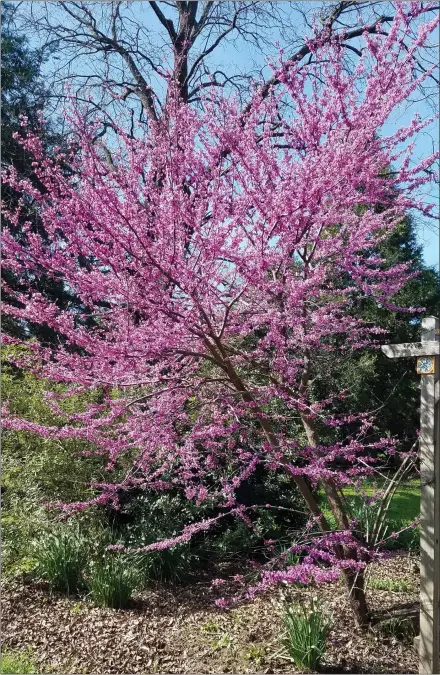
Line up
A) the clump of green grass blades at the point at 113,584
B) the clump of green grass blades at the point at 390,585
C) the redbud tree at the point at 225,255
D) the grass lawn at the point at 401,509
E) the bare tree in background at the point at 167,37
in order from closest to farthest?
the redbud tree at the point at 225,255, the clump of green grass blades at the point at 113,584, the clump of green grass blades at the point at 390,585, the grass lawn at the point at 401,509, the bare tree in background at the point at 167,37

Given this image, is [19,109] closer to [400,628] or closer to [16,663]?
[16,663]

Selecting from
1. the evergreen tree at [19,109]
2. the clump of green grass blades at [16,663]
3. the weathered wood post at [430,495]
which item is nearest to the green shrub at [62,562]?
the clump of green grass blades at [16,663]

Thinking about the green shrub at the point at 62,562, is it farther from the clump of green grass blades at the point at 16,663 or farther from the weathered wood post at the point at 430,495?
the weathered wood post at the point at 430,495

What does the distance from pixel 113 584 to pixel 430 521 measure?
187 centimetres

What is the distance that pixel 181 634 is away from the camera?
321 centimetres

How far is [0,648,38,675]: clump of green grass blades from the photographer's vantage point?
9.50 ft

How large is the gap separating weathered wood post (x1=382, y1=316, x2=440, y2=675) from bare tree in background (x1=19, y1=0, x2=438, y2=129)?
368cm

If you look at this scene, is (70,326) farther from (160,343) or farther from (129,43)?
(129,43)

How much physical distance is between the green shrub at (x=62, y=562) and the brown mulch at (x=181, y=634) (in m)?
0.10

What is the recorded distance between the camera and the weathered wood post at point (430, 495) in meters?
2.61

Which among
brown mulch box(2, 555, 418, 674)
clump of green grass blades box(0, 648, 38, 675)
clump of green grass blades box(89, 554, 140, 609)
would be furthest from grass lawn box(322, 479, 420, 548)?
clump of green grass blades box(0, 648, 38, 675)

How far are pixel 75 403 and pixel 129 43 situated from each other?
4.12 m

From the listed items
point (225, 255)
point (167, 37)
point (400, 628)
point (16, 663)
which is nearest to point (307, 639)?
point (400, 628)

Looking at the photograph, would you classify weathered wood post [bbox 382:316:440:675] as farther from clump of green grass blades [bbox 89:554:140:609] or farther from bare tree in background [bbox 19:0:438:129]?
bare tree in background [bbox 19:0:438:129]
